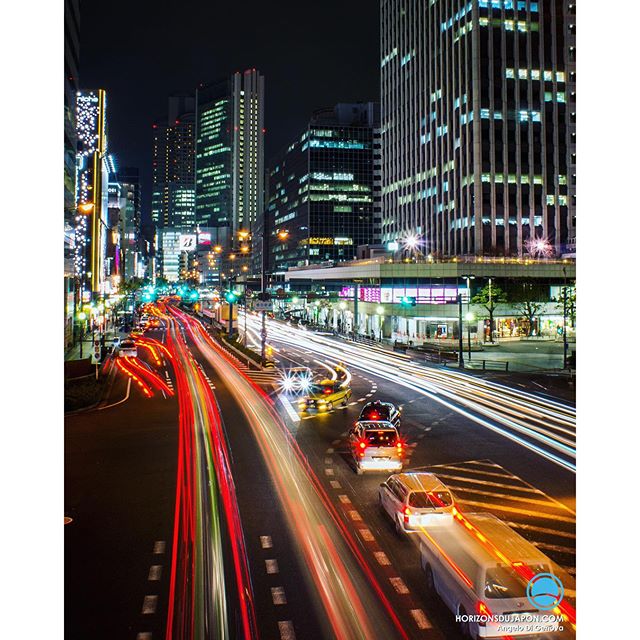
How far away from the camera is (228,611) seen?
9.68 meters

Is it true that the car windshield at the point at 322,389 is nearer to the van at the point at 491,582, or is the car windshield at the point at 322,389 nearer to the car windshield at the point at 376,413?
the car windshield at the point at 376,413

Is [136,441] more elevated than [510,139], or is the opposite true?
[510,139]

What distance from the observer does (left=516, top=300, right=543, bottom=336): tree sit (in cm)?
6914

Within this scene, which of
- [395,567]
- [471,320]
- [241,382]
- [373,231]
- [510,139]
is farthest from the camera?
[373,231]

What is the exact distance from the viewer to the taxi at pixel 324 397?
94.7 feet

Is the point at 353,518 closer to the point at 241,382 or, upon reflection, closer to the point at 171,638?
the point at 171,638

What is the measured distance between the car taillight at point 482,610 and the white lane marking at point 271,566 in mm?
4039

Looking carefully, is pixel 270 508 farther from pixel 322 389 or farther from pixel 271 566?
pixel 322 389

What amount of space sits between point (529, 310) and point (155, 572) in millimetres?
63884
